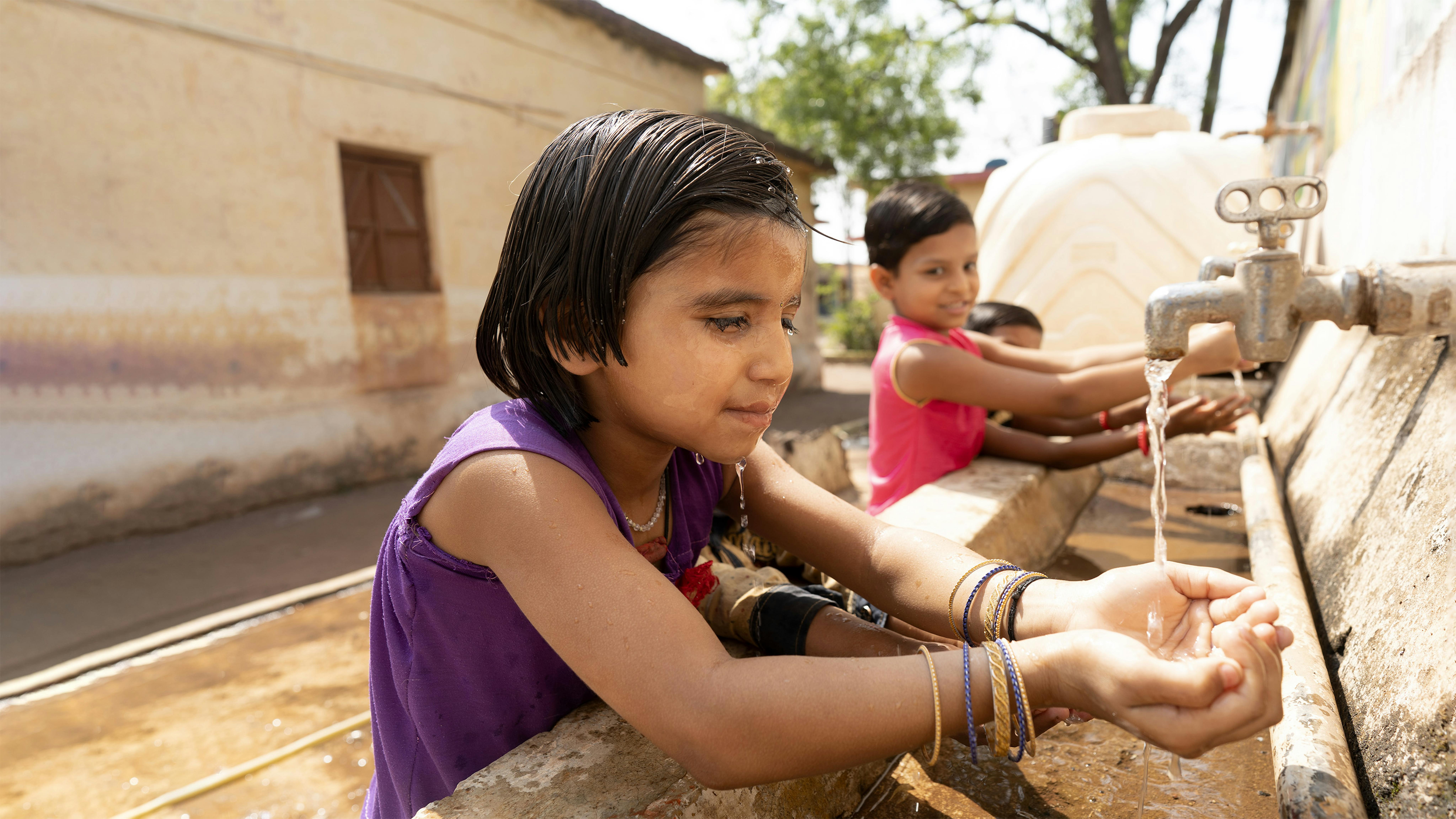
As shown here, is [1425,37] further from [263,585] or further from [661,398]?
[263,585]

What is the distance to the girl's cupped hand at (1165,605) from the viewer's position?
1020 millimetres

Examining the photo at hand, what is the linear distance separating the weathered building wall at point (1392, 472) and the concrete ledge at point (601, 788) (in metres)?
0.72

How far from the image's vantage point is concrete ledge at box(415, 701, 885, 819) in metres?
1.07

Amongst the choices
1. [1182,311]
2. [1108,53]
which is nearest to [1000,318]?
[1182,311]

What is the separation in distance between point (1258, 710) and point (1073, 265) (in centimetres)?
320

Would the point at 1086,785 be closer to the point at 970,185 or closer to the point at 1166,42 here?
the point at 1166,42

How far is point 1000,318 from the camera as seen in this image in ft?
11.8

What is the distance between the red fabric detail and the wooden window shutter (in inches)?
212

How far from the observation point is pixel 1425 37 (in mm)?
1846

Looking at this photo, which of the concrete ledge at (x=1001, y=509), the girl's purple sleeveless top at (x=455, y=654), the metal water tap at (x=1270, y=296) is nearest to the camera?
the girl's purple sleeveless top at (x=455, y=654)

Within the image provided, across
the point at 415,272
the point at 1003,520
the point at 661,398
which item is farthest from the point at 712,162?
the point at 415,272

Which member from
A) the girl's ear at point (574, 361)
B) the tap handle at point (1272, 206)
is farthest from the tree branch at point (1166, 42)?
A: the girl's ear at point (574, 361)

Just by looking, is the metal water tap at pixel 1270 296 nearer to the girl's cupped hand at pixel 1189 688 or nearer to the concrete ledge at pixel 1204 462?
the girl's cupped hand at pixel 1189 688

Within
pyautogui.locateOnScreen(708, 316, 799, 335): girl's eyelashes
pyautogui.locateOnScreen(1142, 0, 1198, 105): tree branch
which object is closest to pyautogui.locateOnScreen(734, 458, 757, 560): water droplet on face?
pyautogui.locateOnScreen(708, 316, 799, 335): girl's eyelashes
